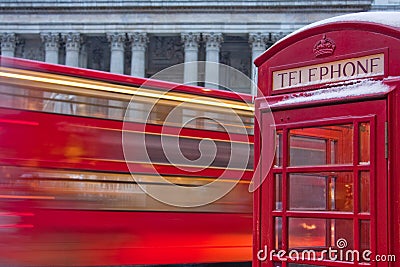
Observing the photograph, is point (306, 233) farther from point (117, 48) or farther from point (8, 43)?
point (8, 43)

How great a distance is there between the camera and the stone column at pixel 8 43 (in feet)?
148

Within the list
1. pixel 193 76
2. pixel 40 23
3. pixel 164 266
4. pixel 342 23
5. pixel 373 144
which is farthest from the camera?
pixel 40 23

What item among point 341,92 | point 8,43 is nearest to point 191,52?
point 8,43

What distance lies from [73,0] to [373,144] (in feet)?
140

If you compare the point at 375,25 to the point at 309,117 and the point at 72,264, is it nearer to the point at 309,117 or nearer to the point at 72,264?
the point at 309,117

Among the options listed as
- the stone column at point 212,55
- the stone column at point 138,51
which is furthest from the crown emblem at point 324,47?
the stone column at point 138,51

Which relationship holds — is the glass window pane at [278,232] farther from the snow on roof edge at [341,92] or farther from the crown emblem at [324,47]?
the crown emblem at [324,47]

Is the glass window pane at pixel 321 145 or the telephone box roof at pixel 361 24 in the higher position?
the telephone box roof at pixel 361 24

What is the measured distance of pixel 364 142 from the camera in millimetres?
4098

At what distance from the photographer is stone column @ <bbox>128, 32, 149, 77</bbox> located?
144ft

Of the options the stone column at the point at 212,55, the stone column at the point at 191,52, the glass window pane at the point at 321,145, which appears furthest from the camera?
the stone column at the point at 212,55

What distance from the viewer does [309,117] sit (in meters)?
4.47

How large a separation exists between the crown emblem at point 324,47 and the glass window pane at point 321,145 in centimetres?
50

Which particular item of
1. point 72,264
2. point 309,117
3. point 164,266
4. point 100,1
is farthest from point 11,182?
point 100,1
